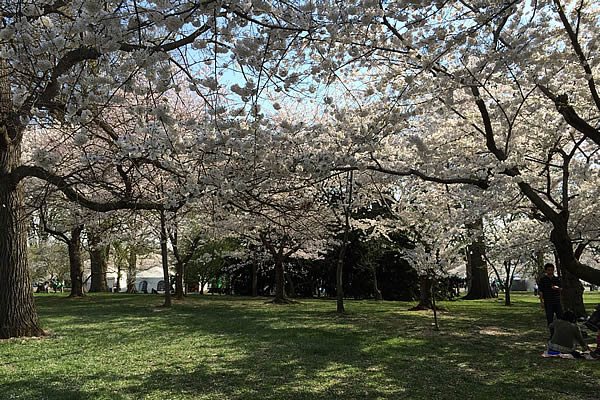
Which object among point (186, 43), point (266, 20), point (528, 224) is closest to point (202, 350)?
point (186, 43)

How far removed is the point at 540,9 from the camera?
5.34 metres

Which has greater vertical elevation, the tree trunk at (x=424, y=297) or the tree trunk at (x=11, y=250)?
the tree trunk at (x=11, y=250)

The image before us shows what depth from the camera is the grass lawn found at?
5.05 metres

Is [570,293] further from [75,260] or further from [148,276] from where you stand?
[148,276]

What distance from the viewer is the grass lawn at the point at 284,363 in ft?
16.6

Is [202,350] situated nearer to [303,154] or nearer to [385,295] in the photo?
[303,154]

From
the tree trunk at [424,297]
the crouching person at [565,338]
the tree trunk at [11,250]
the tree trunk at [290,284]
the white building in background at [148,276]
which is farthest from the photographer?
the white building in background at [148,276]

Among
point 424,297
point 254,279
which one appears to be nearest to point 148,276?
point 254,279

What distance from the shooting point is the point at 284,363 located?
6.49m

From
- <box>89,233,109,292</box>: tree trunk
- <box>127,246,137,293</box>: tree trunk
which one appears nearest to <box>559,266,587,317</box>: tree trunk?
<box>89,233,109,292</box>: tree trunk

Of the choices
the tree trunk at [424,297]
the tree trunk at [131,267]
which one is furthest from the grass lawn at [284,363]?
the tree trunk at [131,267]

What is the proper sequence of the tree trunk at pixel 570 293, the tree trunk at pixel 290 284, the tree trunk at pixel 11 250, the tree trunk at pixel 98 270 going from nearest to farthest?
the tree trunk at pixel 11 250
the tree trunk at pixel 570 293
the tree trunk at pixel 290 284
the tree trunk at pixel 98 270

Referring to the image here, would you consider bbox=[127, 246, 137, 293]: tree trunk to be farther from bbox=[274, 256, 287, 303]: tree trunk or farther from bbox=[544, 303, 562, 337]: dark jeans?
bbox=[544, 303, 562, 337]: dark jeans

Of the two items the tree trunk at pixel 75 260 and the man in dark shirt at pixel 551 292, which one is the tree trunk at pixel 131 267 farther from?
the man in dark shirt at pixel 551 292
